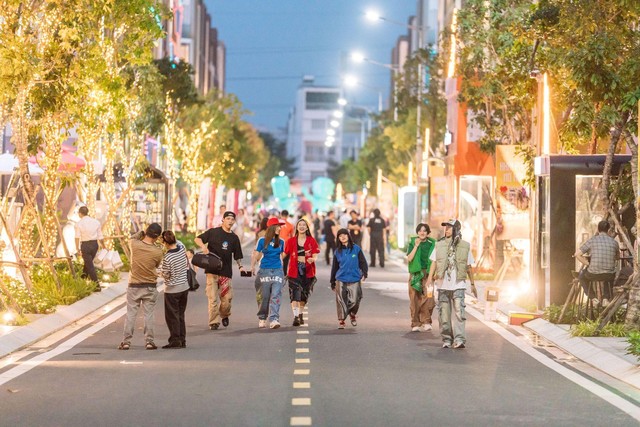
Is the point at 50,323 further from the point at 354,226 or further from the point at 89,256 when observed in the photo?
the point at 354,226

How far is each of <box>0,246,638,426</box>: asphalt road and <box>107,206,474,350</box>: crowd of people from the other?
1.39 feet

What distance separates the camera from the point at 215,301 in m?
21.9

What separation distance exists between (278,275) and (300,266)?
84 cm

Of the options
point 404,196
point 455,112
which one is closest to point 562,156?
point 455,112

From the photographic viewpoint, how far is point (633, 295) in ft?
65.0

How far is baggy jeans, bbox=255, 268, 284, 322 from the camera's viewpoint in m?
22.1

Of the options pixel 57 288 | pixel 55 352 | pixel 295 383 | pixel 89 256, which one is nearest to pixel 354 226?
pixel 89 256

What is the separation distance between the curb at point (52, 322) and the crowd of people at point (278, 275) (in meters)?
1.45

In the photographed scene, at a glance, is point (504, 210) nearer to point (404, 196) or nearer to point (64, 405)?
point (64, 405)

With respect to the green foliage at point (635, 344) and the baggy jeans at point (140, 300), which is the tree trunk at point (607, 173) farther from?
the baggy jeans at point (140, 300)

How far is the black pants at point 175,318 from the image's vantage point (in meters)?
18.7

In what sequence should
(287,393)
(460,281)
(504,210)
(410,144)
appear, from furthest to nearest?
(410,144) → (504,210) → (460,281) → (287,393)

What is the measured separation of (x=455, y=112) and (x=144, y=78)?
38.0 feet

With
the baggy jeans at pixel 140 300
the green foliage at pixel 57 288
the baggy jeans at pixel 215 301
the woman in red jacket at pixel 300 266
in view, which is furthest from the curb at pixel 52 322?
the woman in red jacket at pixel 300 266
